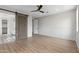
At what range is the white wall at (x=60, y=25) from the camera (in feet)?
22.2

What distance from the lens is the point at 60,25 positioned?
26.1 ft

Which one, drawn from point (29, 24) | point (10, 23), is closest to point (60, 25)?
point (29, 24)

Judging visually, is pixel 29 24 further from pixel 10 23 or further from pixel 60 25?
pixel 60 25

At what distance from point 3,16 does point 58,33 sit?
15.8ft

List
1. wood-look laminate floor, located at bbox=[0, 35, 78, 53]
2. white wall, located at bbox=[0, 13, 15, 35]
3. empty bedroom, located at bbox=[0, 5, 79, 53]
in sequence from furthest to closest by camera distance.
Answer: white wall, located at bbox=[0, 13, 15, 35]
empty bedroom, located at bbox=[0, 5, 79, 53]
wood-look laminate floor, located at bbox=[0, 35, 78, 53]

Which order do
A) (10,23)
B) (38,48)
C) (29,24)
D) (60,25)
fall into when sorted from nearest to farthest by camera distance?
1. (38,48)
2. (10,23)
3. (60,25)
4. (29,24)

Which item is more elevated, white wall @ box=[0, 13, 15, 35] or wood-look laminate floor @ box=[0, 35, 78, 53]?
white wall @ box=[0, 13, 15, 35]

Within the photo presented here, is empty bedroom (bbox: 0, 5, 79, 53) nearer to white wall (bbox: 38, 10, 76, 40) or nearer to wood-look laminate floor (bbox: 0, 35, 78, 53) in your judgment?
white wall (bbox: 38, 10, 76, 40)

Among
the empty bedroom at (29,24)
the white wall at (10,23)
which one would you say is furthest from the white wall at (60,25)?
the white wall at (10,23)

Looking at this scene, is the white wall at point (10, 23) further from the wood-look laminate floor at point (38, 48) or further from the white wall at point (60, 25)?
the white wall at point (60, 25)

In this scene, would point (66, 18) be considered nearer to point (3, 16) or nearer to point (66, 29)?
point (66, 29)

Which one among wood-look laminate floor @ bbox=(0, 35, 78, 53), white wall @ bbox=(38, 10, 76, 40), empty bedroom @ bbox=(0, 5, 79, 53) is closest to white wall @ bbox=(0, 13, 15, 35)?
empty bedroom @ bbox=(0, 5, 79, 53)

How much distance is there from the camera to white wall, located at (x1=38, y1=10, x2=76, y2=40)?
6775mm
